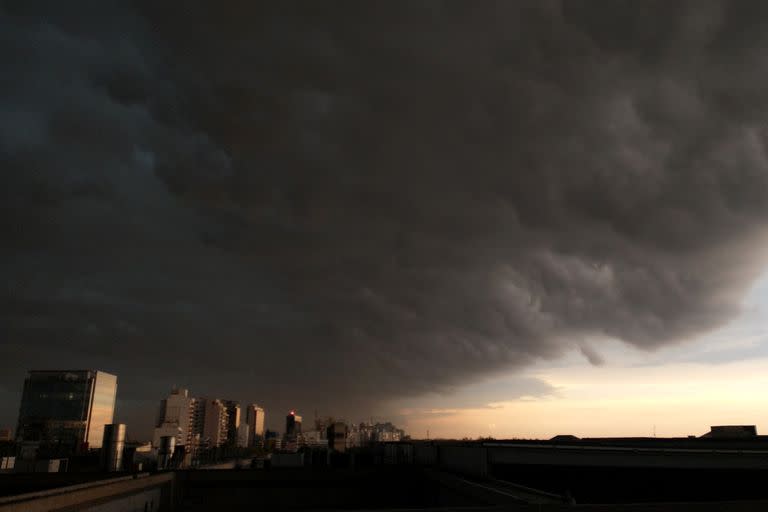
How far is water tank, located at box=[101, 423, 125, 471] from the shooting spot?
39750 mm

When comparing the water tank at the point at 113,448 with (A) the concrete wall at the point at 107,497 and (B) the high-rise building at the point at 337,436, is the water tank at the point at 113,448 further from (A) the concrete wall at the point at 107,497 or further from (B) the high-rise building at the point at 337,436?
(B) the high-rise building at the point at 337,436

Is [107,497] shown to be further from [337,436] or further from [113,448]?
[337,436]

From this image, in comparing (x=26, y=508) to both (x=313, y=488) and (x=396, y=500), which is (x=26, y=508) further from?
(x=396, y=500)

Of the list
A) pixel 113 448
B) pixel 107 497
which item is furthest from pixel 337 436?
pixel 107 497

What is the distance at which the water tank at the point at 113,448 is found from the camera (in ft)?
130

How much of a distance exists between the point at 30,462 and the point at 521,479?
142 ft

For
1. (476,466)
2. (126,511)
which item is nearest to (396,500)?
(476,466)

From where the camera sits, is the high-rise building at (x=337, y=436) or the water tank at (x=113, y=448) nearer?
the water tank at (x=113, y=448)

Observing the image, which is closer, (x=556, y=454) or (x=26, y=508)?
(x=26, y=508)

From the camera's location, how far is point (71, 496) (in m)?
21.1

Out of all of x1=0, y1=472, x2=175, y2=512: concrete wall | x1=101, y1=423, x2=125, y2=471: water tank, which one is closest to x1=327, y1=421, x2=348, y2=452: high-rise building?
x1=101, y1=423, x2=125, y2=471: water tank

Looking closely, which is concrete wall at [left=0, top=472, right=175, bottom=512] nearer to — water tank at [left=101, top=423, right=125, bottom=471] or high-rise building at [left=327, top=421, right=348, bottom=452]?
water tank at [left=101, top=423, right=125, bottom=471]

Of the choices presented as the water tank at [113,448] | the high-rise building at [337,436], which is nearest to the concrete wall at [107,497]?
the water tank at [113,448]

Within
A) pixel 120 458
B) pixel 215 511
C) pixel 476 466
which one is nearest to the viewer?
pixel 476 466
